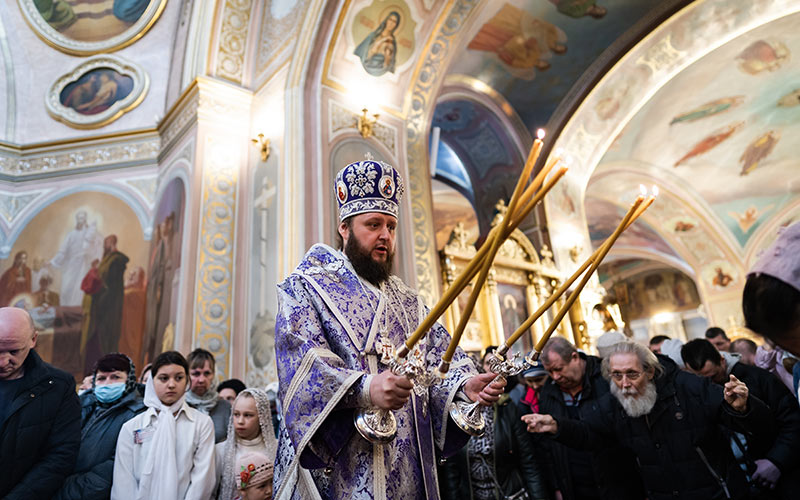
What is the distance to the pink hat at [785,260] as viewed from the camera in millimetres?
1096

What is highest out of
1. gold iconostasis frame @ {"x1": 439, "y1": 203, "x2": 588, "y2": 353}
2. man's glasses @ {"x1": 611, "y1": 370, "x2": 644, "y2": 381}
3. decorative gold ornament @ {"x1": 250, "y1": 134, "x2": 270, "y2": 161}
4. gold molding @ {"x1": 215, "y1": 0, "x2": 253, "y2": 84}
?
gold molding @ {"x1": 215, "y1": 0, "x2": 253, "y2": 84}

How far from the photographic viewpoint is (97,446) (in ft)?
9.53

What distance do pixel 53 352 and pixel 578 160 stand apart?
10283mm

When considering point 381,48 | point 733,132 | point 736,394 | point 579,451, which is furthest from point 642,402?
point 733,132

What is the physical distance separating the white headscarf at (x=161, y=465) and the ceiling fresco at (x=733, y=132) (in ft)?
39.5

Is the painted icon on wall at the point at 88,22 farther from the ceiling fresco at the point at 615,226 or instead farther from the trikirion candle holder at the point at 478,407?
the ceiling fresco at the point at 615,226

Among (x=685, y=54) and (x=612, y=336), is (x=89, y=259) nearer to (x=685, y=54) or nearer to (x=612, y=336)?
(x=612, y=336)

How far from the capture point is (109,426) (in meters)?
2.99

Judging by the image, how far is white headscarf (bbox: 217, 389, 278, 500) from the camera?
9.45ft

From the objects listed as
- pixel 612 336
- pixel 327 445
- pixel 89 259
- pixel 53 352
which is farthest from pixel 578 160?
pixel 327 445

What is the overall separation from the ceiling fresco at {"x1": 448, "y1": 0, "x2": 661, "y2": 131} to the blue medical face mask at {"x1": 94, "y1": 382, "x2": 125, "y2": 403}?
832 centimetres

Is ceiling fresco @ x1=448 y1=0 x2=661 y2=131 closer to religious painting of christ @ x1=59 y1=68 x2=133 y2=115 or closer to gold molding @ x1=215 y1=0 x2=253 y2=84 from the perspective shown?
gold molding @ x1=215 y1=0 x2=253 y2=84

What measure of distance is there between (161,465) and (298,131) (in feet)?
15.5

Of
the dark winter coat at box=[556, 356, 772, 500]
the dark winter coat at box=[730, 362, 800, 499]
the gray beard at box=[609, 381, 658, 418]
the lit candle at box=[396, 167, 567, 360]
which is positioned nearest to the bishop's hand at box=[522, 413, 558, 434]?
the dark winter coat at box=[556, 356, 772, 500]
